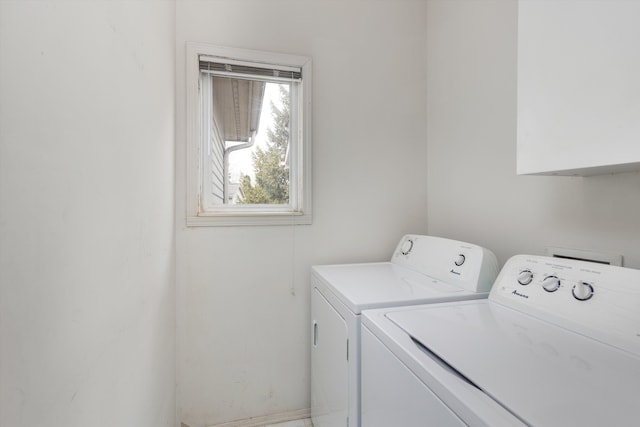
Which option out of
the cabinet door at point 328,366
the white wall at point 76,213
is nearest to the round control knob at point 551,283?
the cabinet door at point 328,366

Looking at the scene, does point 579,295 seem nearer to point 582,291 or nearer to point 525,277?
point 582,291

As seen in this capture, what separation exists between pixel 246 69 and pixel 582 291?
73.0 inches

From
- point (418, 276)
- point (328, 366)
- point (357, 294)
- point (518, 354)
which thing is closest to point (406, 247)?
point (418, 276)

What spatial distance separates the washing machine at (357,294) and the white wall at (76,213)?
28.3 inches

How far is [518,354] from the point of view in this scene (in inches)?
28.9

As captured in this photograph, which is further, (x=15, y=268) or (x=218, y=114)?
(x=218, y=114)

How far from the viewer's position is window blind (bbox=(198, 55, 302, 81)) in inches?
66.0

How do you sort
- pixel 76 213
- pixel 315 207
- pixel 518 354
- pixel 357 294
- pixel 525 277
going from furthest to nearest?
pixel 315 207 < pixel 357 294 < pixel 525 277 < pixel 518 354 < pixel 76 213

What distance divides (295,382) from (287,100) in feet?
5.71

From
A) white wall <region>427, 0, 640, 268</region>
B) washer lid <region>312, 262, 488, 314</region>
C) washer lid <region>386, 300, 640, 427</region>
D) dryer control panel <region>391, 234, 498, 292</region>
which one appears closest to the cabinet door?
washer lid <region>312, 262, 488, 314</region>

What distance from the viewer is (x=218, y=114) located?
1.79 m

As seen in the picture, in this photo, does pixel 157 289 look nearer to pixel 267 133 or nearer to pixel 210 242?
pixel 210 242

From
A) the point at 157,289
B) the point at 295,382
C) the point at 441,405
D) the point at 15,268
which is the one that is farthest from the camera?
the point at 295,382

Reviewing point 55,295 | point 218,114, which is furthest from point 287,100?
point 55,295
